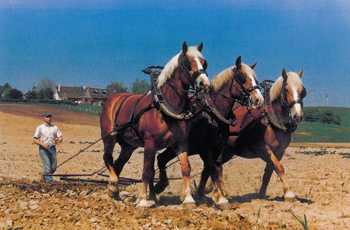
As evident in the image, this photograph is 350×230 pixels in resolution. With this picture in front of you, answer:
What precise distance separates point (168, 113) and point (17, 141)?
1693 cm

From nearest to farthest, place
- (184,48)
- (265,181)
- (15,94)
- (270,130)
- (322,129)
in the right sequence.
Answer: (184,48), (270,130), (265,181), (15,94), (322,129)

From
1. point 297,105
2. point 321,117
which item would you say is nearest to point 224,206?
point 297,105

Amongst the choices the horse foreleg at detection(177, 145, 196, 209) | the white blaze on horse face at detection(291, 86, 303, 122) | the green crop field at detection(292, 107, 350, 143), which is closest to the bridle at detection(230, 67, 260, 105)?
the white blaze on horse face at detection(291, 86, 303, 122)

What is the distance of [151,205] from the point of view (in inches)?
218

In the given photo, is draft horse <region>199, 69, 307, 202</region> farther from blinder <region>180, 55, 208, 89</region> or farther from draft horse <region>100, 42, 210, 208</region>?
blinder <region>180, 55, 208, 89</region>

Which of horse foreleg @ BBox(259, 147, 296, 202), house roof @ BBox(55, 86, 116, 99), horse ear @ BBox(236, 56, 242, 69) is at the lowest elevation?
horse foreleg @ BBox(259, 147, 296, 202)

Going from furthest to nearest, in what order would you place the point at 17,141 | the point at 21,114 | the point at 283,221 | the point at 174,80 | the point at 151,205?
the point at 21,114, the point at 17,141, the point at 151,205, the point at 174,80, the point at 283,221

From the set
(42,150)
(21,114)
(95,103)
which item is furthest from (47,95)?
(42,150)

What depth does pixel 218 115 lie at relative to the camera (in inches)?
224

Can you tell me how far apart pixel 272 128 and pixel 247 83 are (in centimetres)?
123

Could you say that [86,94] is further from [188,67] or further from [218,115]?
[188,67]

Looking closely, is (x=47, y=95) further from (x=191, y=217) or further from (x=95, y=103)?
(x=191, y=217)

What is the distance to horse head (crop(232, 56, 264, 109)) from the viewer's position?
5277mm

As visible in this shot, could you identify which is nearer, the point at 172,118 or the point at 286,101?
the point at 172,118
